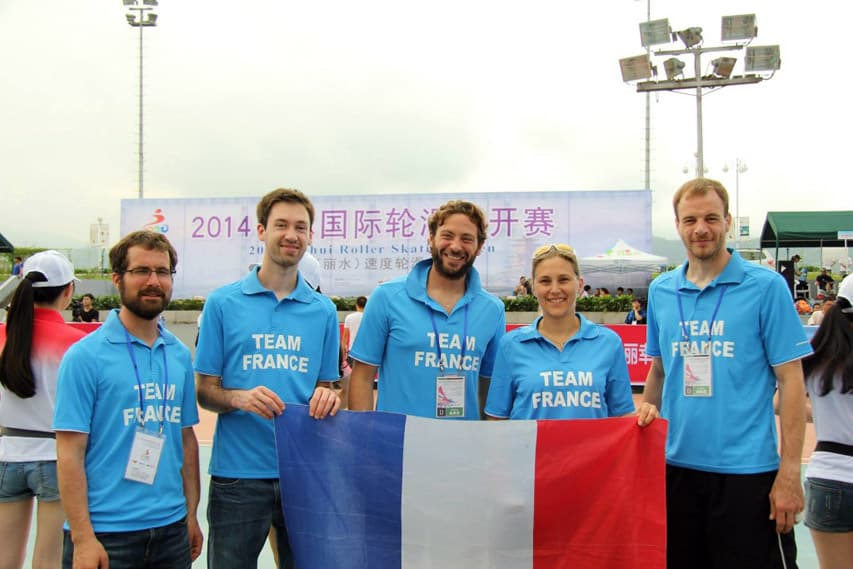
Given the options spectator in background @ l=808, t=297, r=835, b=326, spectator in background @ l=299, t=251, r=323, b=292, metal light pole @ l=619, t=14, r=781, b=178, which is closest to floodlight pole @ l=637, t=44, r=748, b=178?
metal light pole @ l=619, t=14, r=781, b=178

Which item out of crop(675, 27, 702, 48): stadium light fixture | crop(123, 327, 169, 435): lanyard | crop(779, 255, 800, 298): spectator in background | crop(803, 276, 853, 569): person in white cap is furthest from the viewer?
crop(675, 27, 702, 48): stadium light fixture

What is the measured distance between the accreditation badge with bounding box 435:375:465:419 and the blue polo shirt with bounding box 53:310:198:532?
1.04 m

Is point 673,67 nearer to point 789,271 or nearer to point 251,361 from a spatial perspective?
point 789,271

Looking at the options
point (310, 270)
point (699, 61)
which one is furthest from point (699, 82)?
point (310, 270)

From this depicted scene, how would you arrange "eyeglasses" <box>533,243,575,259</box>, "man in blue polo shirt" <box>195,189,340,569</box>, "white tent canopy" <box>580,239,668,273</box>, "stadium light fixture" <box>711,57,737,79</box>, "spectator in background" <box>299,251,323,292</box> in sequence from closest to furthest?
"man in blue polo shirt" <box>195,189,340,569</box>, "eyeglasses" <box>533,243,575,259</box>, "spectator in background" <box>299,251,323,292</box>, "white tent canopy" <box>580,239,668,273</box>, "stadium light fixture" <box>711,57,737,79</box>

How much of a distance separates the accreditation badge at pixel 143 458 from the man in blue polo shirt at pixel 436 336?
2.84 feet

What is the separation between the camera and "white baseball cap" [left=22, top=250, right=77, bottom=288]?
3439 mm

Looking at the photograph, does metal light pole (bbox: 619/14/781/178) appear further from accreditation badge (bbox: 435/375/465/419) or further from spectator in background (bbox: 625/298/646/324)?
accreditation badge (bbox: 435/375/465/419)

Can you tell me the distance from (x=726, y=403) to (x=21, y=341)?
3.03m

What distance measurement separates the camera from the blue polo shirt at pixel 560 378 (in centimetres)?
291

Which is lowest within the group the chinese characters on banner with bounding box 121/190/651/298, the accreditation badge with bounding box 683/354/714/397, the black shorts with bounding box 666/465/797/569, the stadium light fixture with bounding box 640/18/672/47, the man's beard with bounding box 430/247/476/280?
the black shorts with bounding box 666/465/797/569

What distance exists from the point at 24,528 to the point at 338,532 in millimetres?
1602

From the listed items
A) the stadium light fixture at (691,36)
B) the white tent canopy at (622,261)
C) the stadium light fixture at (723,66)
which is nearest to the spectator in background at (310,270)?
the white tent canopy at (622,261)

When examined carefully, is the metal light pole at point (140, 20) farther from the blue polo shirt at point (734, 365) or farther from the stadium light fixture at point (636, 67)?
the blue polo shirt at point (734, 365)
